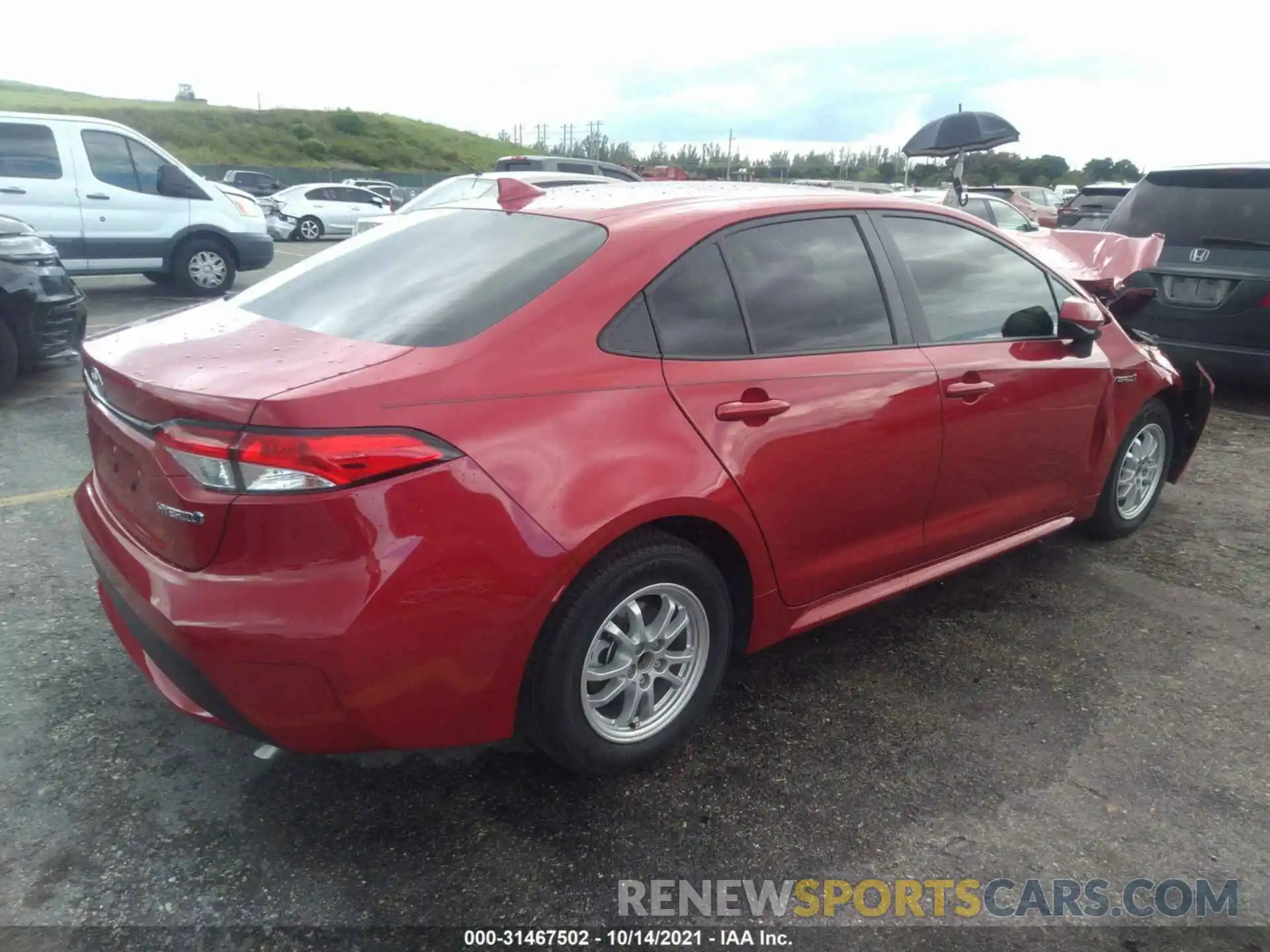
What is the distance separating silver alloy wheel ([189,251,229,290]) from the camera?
35.4 ft

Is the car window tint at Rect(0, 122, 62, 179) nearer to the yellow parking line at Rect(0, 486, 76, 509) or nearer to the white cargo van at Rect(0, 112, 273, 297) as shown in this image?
the white cargo van at Rect(0, 112, 273, 297)

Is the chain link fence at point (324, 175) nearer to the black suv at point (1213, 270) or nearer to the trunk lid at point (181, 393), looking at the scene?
the black suv at point (1213, 270)

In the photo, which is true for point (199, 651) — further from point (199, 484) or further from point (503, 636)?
point (503, 636)

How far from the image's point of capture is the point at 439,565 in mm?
2127

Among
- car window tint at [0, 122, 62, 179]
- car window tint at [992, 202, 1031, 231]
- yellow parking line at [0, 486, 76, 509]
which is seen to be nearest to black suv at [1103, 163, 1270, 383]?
car window tint at [992, 202, 1031, 231]

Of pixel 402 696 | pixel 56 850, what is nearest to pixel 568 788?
pixel 402 696

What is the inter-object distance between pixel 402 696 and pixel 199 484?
65 centimetres

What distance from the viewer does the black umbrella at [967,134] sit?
39.1ft

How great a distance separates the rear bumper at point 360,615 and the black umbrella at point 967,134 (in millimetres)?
11399

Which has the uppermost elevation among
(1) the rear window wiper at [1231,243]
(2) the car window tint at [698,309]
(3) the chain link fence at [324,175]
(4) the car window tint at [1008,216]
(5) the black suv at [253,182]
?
(2) the car window tint at [698,309]

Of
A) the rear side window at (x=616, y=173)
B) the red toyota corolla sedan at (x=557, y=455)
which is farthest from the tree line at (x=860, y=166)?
the red toyota corolla sedan at (x=557, y=455)

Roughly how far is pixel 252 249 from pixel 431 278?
9478mm

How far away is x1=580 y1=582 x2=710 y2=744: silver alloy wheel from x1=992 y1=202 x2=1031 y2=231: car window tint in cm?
1077

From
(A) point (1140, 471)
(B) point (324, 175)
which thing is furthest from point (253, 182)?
(A) point (1140, 471)
